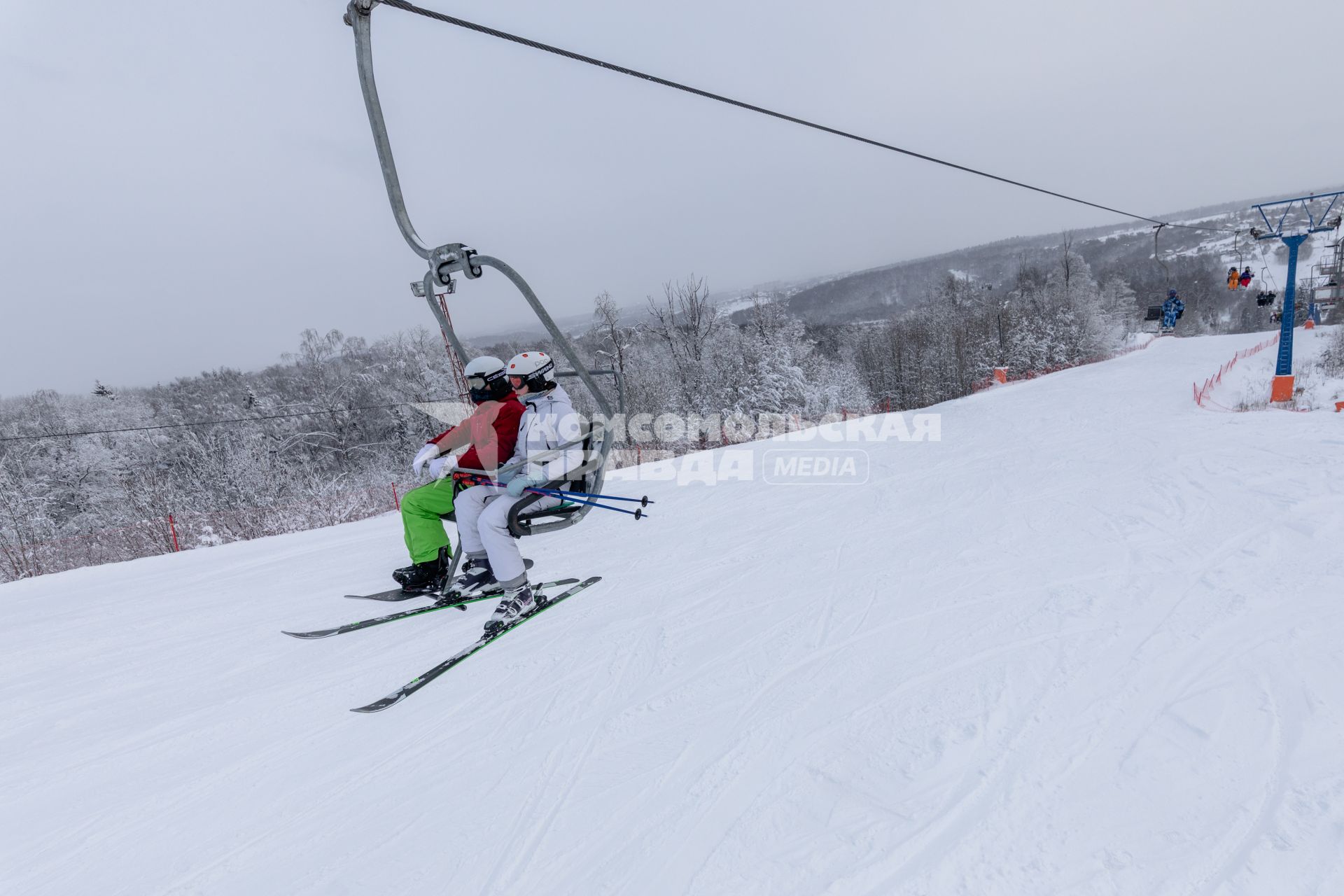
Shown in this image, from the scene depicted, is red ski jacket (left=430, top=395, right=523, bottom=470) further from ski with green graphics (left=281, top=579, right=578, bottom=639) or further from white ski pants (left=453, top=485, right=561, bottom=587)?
ski with green graphics (left=281, top=579, right=578, bottom=639)

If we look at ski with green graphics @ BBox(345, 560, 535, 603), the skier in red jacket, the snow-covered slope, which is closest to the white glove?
the skier in red jacket

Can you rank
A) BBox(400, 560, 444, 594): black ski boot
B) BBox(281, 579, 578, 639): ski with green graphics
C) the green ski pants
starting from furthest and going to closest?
BBox(400, 560, 444, 594): black ski boot, the green ski pants, BBox(281, 579, 578, 639): ski with green graphics

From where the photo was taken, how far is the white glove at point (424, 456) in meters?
4.14

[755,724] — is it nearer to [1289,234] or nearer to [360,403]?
[1289,234]

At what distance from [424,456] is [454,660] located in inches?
63.6

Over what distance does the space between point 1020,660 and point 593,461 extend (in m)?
3.10

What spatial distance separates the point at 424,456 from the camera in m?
4.18

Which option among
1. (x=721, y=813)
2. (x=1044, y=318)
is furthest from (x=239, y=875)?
(x=1044, y=318)

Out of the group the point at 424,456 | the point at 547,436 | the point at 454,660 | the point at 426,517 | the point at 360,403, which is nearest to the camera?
the point at 454,660

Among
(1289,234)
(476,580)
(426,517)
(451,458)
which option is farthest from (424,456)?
(1289,234)

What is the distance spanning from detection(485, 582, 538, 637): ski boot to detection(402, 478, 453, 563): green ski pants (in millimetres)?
1038

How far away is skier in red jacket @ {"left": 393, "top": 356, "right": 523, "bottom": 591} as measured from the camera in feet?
13.3

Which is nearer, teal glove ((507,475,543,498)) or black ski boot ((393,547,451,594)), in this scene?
teal glove ((507,475,543,498))

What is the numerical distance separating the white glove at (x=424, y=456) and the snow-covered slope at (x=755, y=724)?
3.97 ft
